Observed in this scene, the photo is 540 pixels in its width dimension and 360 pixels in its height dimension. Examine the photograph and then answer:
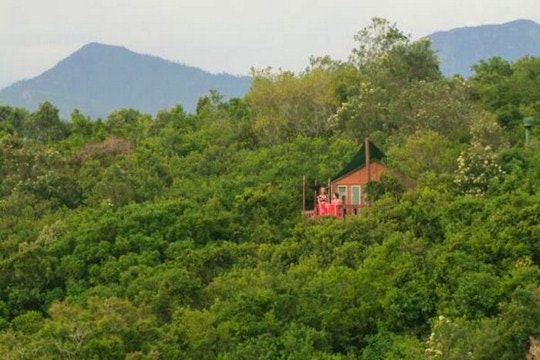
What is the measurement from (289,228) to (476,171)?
15.0ft

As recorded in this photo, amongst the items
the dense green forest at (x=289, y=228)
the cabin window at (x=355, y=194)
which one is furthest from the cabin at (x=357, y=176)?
the dense green forest at (x=289, y=228)

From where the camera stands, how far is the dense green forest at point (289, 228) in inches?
654

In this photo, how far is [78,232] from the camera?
74.6ft

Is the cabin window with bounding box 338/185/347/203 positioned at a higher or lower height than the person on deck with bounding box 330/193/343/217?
higher

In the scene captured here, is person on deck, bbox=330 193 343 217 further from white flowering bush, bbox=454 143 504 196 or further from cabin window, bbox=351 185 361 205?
white flowering bush, bbox=454 143 504 196

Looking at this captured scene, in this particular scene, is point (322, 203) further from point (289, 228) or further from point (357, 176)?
point (357, 176)

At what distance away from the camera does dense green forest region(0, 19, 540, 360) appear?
16.6 meters

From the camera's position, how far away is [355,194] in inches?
952

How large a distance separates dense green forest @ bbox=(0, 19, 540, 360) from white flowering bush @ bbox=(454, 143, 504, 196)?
0.05 metres

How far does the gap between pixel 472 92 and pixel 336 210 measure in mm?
10704

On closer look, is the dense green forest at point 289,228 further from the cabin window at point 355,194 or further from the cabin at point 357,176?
the cabin window at point 355,194

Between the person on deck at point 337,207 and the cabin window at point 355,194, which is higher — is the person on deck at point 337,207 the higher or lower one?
the lower one

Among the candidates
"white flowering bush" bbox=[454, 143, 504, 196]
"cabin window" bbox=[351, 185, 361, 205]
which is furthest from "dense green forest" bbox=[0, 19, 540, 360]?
"cabin window" bbox=[351, 185, 361, 205]

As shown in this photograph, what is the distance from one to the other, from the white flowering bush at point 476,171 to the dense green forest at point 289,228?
0.05 m
